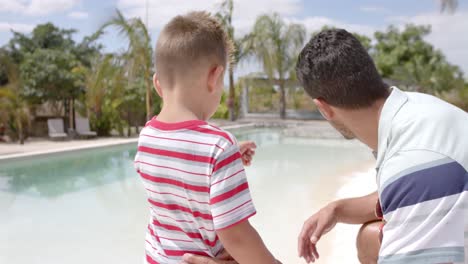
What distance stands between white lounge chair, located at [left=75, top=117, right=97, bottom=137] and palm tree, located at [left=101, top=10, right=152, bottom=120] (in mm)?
2420

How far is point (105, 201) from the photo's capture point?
6.73m

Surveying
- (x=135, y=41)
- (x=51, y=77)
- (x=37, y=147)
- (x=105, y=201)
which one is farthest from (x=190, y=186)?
(x=51, y=77)

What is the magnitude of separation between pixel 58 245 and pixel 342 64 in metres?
4.51

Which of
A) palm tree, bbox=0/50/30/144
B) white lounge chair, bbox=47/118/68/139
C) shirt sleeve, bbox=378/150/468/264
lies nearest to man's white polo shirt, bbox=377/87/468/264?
shirt sleeve, bbox=378/150/468/264

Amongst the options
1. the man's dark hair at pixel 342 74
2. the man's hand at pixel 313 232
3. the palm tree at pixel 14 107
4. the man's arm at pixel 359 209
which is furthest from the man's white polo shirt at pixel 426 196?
the palm tree at pixel 14 107

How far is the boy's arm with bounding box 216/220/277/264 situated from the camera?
107 centimetres

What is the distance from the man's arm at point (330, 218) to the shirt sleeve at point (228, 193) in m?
0.58

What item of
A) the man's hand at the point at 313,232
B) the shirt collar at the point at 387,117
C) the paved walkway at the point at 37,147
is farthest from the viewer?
the paved walkway at the point at 37,147

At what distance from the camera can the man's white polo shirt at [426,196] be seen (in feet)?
2.84

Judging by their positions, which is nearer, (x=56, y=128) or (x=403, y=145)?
(x=403, y=145)

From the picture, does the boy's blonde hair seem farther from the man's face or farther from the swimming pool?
the swimming pool

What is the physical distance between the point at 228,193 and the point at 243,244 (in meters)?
0.15

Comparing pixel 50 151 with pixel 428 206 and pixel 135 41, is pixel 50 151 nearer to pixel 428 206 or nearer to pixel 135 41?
pixel 135 41

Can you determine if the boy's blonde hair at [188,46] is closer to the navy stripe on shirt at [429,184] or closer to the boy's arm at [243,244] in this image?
the boy's arm at [243,244]
